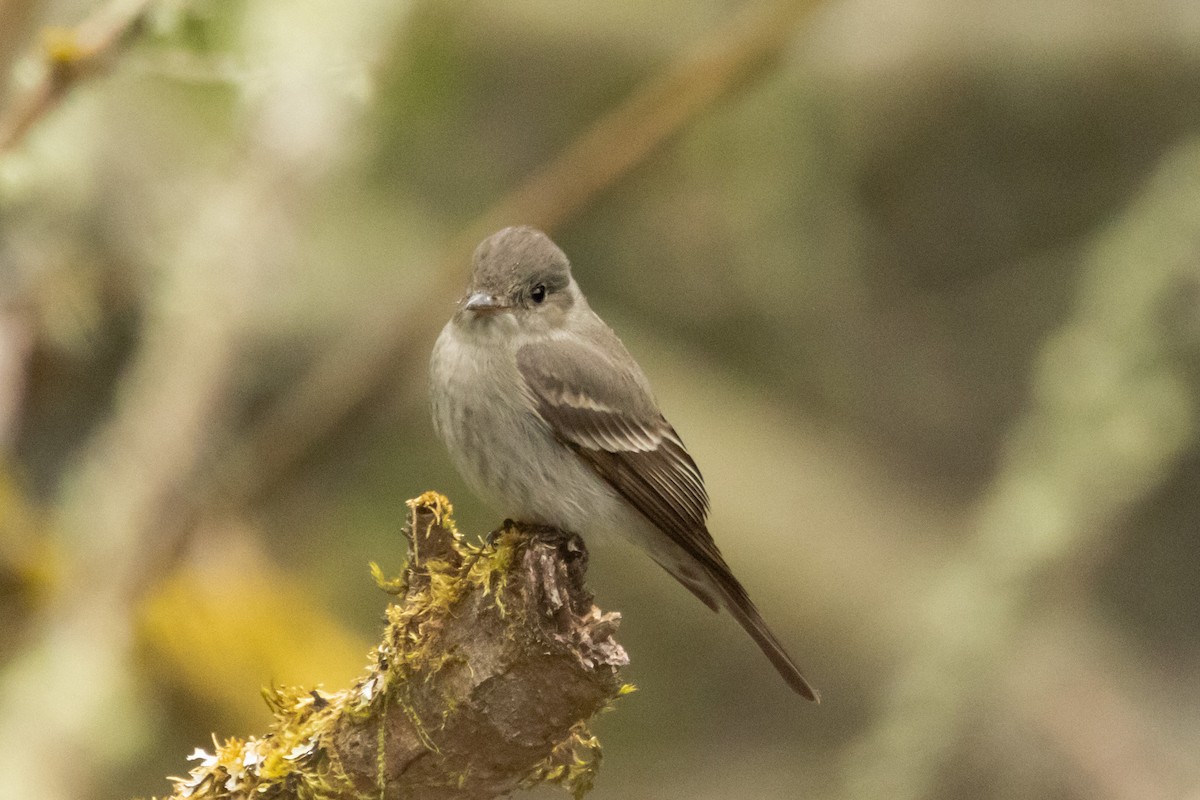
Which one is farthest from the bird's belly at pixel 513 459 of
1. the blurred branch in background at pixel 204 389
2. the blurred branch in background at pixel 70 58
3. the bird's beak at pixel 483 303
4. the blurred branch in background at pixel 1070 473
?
the blurred branch in background at pixel 1070 473

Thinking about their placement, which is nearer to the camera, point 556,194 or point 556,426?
point 556,426

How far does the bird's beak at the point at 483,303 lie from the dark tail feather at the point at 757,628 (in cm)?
93

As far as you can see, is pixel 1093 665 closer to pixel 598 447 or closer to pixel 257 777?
pixel 598 447

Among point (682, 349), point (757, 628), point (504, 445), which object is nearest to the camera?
point (504, 445)

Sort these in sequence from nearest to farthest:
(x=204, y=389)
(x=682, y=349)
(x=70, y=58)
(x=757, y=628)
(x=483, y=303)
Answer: (x=70, y=58) < (x=483, y=303) < (x=757, y=628) < (x=204, y=389) < (x=682, y=349)

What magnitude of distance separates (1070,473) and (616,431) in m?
1.99

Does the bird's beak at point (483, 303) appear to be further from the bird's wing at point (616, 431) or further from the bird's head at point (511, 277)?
the bird's wing at point (616, 431)

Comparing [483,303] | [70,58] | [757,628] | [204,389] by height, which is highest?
[204,389]

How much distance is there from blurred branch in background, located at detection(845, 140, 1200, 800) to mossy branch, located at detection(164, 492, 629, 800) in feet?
8.06

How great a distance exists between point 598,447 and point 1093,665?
415cm

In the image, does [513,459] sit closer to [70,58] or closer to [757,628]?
[757,628]

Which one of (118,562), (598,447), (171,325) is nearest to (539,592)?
(598,447)

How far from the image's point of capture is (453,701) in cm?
263

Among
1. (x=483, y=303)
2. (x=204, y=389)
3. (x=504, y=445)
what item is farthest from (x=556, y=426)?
(x=204, y=389)
